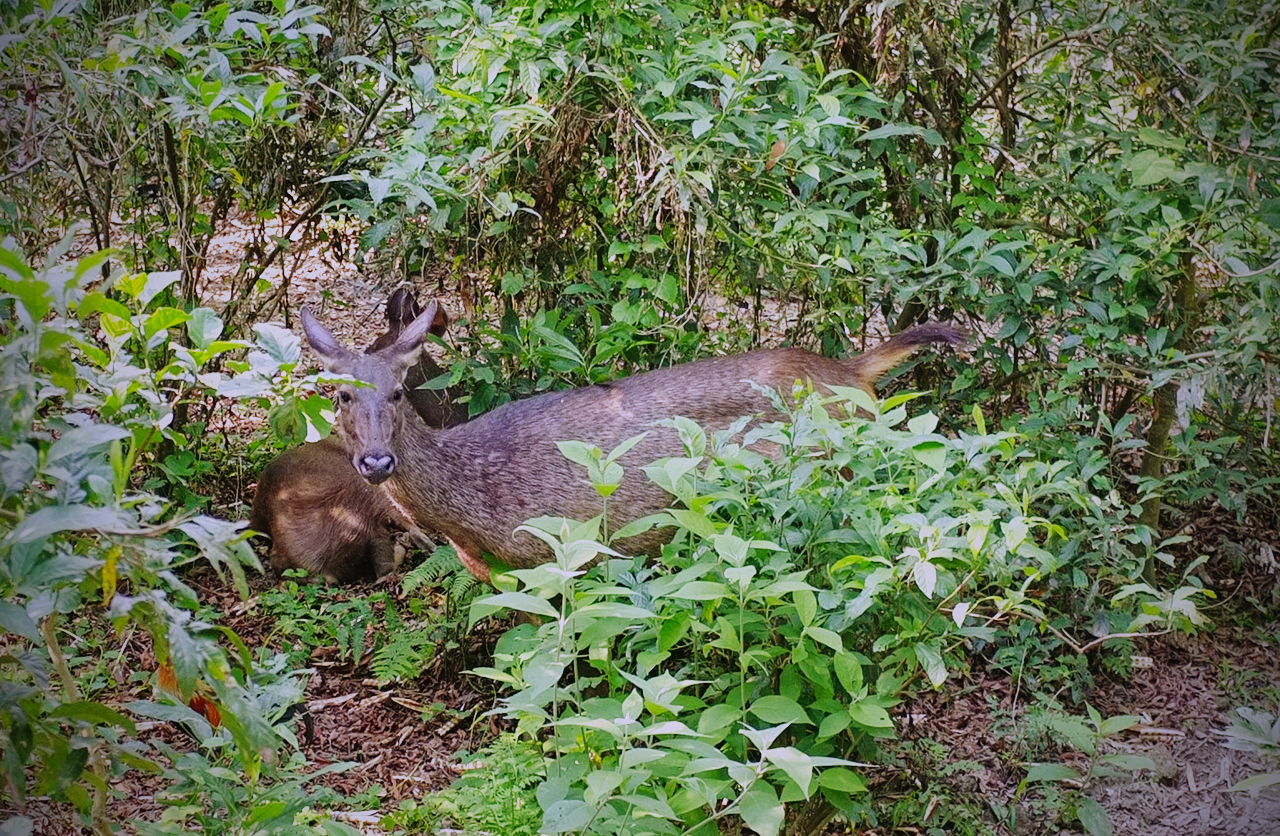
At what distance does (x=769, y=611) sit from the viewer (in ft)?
9.68

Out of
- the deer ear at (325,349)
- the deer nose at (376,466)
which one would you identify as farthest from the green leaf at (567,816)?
the deer ear at (325,349)

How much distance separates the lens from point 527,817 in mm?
3264

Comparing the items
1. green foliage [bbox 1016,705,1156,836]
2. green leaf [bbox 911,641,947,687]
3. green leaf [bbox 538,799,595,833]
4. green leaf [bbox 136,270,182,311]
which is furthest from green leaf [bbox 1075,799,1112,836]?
green leaf [bbox 136,270,182,311]

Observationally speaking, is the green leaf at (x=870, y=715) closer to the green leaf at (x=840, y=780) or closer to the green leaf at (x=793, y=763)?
the green leaf at (x=840, y=780)

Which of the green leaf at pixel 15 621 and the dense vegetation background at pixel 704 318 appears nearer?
the green leaf at pixel 15 621

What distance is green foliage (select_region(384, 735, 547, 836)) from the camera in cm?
326

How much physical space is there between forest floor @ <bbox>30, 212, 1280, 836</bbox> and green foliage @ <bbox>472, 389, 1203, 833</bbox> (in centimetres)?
90

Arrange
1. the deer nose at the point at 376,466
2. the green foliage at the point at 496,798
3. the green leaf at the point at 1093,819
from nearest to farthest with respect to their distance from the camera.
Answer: the green leaf at the point at 1093,819
the green foliage at the point at 496,798
the deer nose at the point at 376,466

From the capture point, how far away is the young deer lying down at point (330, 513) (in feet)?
18.3

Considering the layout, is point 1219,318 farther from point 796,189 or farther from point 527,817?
point 527,817

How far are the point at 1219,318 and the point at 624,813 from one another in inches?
141

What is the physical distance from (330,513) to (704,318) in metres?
2.22

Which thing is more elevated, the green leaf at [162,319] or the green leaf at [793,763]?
the green leaf at [162,319]

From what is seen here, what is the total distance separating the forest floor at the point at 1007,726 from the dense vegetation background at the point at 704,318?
0.51 feet
